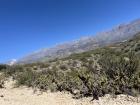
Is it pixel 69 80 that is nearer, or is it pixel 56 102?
pixel 56 102

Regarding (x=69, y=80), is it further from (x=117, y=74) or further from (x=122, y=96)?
(x=122, y=96)

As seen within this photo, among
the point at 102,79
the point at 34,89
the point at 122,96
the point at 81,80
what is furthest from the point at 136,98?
the point at 34,89

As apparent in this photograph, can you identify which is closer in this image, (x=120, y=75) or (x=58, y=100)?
(x=58, y=100)

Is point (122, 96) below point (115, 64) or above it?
below

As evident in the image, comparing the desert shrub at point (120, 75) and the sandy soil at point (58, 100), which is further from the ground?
the desert shrub at point (120, 75)

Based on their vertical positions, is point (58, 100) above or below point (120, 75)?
below

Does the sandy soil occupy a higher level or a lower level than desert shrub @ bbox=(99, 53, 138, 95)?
lower

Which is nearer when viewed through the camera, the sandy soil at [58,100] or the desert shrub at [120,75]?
the sandy soil at [58,100]

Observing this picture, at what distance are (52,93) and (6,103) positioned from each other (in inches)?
84.0

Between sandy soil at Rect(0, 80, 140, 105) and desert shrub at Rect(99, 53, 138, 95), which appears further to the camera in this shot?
desert shrub at Rect(99, 53, 138, 95)

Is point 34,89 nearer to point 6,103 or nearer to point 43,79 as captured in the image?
point 43,79

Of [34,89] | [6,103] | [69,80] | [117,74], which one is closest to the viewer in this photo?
[6,103]

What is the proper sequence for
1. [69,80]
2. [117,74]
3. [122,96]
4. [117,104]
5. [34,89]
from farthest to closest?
[34,89] → [69,80] → [117,74] → [122,96] → [117,104]

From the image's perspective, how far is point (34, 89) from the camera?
12203 millimetres
